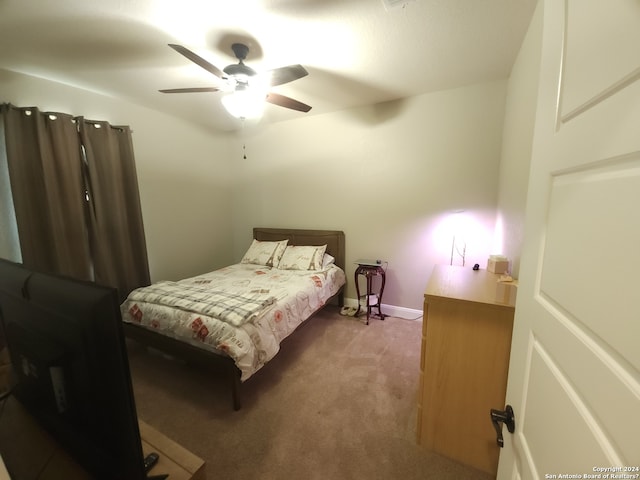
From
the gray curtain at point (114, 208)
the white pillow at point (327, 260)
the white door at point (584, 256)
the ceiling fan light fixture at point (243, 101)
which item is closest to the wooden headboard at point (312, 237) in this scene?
the white pillow at point (327, 260)

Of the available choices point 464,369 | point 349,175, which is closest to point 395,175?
point 349,175

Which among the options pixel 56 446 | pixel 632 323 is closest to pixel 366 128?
pixel 632 323

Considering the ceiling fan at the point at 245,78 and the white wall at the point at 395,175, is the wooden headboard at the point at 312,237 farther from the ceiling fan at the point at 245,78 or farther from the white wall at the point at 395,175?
the ceiling fan at the point at 245,78

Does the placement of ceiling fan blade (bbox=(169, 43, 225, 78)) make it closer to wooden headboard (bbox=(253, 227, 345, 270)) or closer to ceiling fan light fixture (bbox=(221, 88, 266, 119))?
ceiling fan light fixture (bbox=(221, 88, 266, 119))

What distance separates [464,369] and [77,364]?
1.56m

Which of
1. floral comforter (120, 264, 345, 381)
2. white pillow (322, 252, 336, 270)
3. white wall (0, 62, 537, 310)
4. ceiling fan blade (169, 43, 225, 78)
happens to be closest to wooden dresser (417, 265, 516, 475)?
white wall (0, 62, 537, 310)

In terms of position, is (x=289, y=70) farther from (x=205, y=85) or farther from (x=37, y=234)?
(x=37, y=234)

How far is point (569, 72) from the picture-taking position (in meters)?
0.56

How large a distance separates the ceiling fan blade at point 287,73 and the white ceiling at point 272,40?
0.27 metres

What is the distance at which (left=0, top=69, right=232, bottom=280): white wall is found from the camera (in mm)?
2275

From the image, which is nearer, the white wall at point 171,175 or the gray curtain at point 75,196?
the gray curtain at point 75,196

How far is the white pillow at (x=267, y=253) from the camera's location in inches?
131

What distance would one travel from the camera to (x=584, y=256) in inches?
18.3

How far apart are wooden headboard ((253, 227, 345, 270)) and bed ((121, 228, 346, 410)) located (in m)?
0.27
